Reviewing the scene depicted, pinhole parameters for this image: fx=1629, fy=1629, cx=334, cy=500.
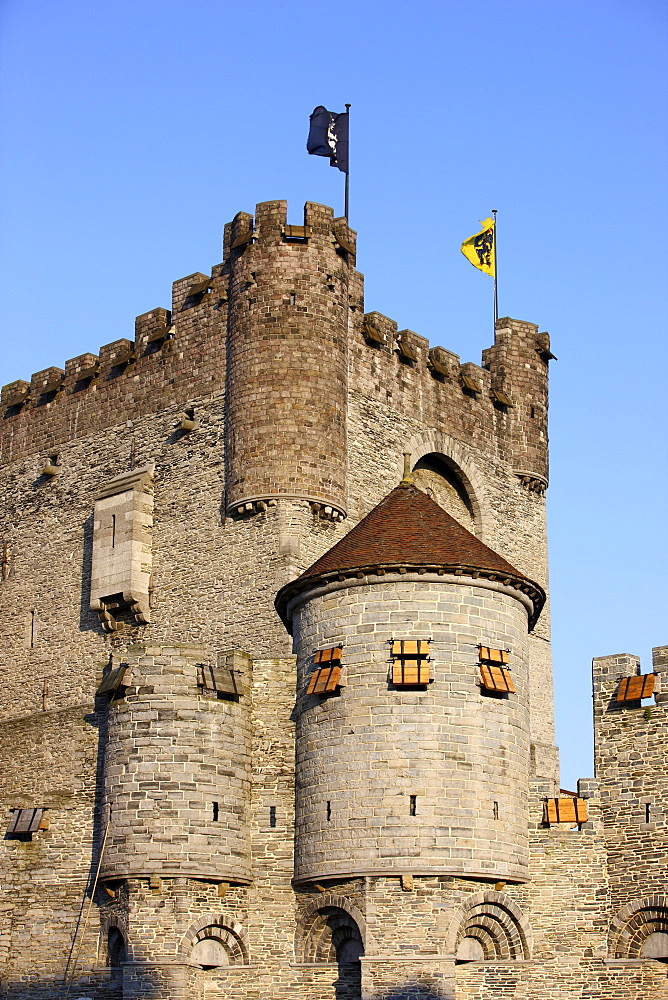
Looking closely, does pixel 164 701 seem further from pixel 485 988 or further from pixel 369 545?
pixel 485 988

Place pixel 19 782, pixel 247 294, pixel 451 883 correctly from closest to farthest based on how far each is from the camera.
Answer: pixel 451 883 → pixel 19 782 → pixel 247 294

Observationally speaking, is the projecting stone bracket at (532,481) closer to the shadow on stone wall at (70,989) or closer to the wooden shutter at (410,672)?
the wooden shutter at (410,672)

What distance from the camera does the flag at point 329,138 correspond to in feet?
151

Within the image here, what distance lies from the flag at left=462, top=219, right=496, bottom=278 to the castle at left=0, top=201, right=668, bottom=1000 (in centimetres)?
1124

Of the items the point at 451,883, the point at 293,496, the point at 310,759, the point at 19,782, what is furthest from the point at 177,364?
the point at 451,883

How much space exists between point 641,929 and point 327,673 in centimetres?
815

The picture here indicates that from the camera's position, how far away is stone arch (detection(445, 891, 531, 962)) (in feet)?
99.7

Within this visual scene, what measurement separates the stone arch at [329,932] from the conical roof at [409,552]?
6.23m

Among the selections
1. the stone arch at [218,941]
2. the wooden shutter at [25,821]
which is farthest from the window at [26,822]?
Answer: the stone arch at [218,941]

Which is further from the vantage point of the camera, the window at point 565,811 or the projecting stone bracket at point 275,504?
the projecting stone bracket at point 275,504

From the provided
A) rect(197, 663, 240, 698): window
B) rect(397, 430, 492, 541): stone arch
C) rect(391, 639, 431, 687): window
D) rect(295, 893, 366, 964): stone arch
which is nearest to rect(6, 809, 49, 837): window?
rect(197, 663, 240, 698): window

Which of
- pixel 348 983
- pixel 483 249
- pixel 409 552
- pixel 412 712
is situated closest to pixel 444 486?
pixel 483 249

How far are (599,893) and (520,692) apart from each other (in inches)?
172

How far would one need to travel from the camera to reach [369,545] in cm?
3262
